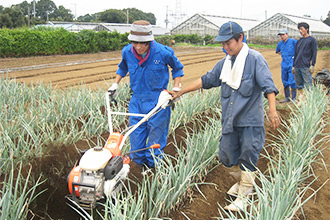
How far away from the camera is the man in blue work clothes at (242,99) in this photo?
231cm

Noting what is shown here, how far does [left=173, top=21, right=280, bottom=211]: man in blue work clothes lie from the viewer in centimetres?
231

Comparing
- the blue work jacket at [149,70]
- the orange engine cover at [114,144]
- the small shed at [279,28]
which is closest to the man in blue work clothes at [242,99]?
the blue work jacket at [149,70]

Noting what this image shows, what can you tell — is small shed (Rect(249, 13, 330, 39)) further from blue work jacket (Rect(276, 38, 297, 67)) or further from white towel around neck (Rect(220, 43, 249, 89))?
white towel around neck (Rect(220, 43, 249, 89))

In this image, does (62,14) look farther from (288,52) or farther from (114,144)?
(114,144)

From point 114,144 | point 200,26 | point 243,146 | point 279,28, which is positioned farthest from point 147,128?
point 200,26

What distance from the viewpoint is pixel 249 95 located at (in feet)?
7.77

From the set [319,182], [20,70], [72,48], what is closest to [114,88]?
[319,182]

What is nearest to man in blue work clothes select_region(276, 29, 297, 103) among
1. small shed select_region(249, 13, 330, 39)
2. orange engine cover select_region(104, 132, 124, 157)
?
orange engine cover select_region(104, 132, 124, 157)

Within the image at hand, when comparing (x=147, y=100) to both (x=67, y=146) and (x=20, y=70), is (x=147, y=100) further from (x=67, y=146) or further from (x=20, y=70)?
(x=20, y=70)

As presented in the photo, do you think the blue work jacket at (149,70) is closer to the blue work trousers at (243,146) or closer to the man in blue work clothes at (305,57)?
the blue work trousers at (243,146)

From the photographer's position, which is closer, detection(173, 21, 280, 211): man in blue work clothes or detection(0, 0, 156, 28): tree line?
detection(173, 21, 280, 211): man in blue work clothes

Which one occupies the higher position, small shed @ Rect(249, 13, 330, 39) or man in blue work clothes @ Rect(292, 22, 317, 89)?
small shed @ Rect(249, 13, 330, 39)

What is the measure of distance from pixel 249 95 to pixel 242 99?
0.19 feet

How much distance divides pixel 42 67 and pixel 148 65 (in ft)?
30.5
